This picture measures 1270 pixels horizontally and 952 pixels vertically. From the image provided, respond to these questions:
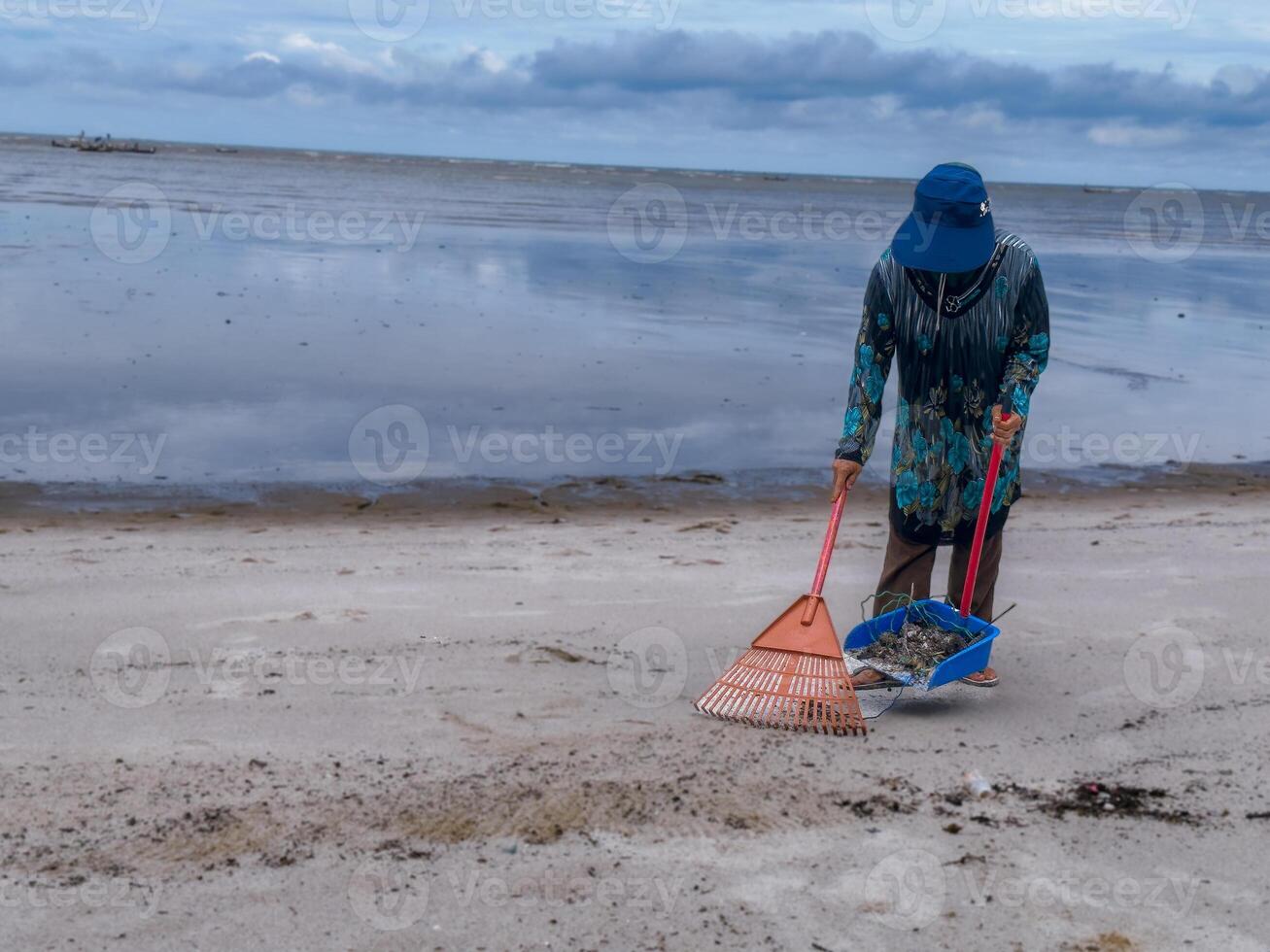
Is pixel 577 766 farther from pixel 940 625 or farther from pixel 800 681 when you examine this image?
pixel 940 625

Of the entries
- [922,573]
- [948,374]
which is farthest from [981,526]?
[948,374]

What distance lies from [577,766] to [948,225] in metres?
1.96

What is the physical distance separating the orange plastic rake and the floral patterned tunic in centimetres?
31

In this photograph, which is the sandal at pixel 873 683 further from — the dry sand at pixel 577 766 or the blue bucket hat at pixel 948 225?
the blue bucket hat at pixel 948 225

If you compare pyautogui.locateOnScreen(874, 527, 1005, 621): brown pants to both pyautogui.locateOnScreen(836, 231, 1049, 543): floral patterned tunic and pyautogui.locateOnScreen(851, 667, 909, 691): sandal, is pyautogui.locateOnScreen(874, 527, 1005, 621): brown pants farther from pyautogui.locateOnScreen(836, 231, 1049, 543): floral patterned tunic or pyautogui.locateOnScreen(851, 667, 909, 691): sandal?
pyautogui.locateOnScreen(851, 667, 909, 691): sandal

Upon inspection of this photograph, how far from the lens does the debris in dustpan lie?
179 inches

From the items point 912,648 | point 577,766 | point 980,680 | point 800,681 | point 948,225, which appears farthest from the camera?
point 980,680

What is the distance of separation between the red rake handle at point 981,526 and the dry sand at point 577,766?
0.41 meters

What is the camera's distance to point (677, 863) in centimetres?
351

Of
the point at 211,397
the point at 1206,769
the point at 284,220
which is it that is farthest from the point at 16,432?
the point at 284,220

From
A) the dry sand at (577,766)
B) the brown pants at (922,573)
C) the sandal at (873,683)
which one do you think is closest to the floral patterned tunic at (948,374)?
the brown pants at (922,573)

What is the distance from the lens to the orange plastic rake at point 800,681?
14.2 feet

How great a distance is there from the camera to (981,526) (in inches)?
173

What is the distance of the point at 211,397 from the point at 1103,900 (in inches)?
334
